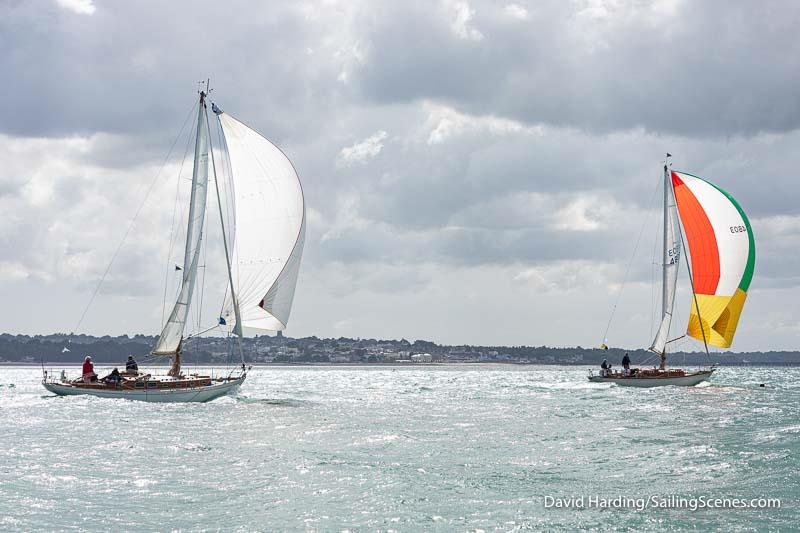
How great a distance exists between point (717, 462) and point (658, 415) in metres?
13.1

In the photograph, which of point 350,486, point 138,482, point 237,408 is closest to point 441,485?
point 350,486

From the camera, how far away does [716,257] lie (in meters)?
55.8

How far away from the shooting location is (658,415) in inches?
1296

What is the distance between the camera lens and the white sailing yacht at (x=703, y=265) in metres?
54.8

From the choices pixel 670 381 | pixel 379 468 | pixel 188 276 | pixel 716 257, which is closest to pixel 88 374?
pixel 188 276

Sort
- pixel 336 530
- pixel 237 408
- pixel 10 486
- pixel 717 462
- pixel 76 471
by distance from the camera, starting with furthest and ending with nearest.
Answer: pixel 237 408 < pixel 717 462 < pixel 76 471 < pixel 10 486 < pixel 336 530

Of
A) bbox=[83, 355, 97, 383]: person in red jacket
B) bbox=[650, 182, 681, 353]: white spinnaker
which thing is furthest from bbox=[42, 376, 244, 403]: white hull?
bbox=[650, 182, 681, 353]: white spinnaker

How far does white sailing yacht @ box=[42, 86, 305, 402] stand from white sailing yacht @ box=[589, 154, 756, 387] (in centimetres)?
2539

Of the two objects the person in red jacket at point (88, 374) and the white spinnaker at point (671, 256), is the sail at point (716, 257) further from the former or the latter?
the person in red jacket at point (88, 374)

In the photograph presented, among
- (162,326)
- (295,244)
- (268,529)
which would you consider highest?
(295,244)

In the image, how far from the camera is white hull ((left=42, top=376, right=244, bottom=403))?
121ft

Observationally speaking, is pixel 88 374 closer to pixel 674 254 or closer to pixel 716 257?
pixel 674 254

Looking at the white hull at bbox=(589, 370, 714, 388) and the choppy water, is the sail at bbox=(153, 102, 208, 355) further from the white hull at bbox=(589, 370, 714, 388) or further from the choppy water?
the white hull at bbox=(589, 370, 714, 388)

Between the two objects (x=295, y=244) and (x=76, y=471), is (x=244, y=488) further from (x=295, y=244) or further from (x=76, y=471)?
(x=295, y=244)
